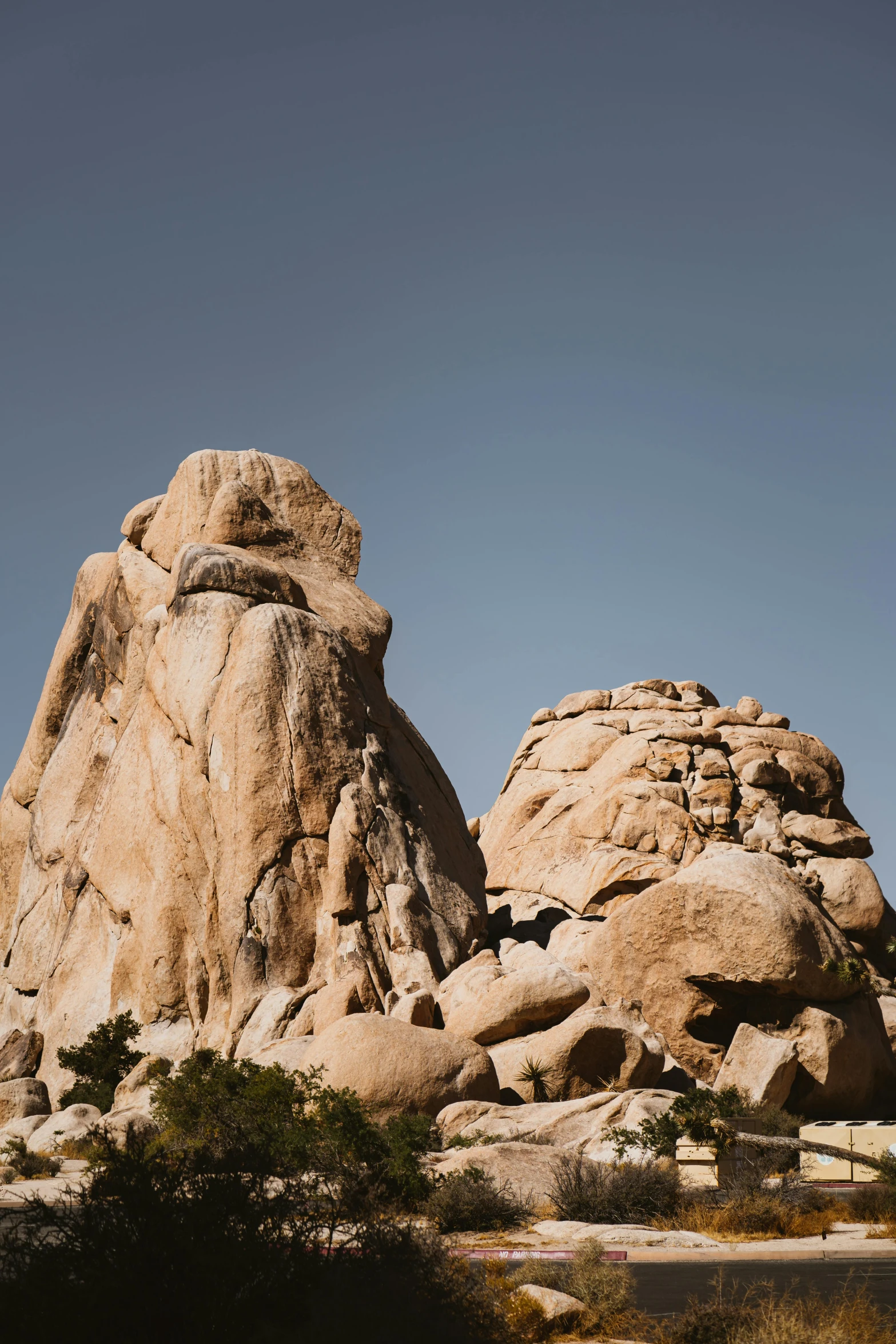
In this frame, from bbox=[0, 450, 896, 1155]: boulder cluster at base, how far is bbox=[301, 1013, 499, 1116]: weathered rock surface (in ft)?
0.21

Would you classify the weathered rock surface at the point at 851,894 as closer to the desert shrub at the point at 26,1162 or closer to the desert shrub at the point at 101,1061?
the desert shrub at the point at 101,1061

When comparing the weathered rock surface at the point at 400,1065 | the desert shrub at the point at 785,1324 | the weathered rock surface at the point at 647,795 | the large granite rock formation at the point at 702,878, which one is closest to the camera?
the desert shrub at the point at 785,1324

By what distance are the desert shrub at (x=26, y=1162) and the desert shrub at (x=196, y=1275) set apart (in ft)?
54.9

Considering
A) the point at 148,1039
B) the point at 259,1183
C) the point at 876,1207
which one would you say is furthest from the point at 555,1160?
the point at 148,1039

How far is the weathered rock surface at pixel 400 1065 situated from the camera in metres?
23.7

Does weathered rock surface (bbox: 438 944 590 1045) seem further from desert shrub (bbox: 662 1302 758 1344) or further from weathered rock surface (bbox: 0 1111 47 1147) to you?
desert shrub (bbox: 662 1302 758 1344)

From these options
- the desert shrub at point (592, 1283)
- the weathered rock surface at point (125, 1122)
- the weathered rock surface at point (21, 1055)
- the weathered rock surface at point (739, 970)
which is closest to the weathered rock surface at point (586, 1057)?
the weathered rock surface at point (739, 970)

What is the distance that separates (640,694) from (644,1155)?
42.4 metres

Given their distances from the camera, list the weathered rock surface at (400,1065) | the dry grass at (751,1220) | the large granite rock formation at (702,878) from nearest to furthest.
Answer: the dry grass at (751,1220) < the weathered rock surface at (400,1065) < the large granite rock formation at (702,878)

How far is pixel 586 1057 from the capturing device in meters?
27.0

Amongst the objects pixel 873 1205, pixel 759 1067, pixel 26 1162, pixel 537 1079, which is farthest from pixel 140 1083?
pixel 873 1205

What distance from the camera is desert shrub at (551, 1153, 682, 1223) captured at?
16.3m

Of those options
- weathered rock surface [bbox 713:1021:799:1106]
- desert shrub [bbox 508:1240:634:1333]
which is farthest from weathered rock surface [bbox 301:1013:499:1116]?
desert shrub [bbox 508:1240:634:1333]

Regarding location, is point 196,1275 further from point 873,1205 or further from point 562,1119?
point 562,1119
